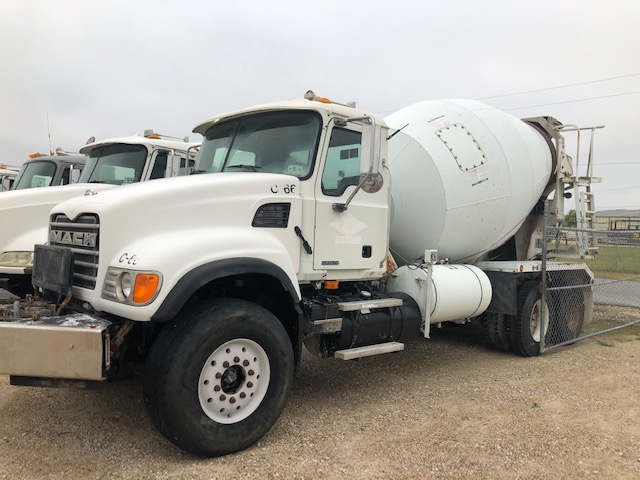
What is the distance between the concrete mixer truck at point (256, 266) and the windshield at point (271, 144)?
0.5 inches

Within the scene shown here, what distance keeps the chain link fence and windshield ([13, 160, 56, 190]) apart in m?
7.61

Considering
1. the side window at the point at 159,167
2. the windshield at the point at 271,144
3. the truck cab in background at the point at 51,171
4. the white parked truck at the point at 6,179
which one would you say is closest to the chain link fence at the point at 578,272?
the windshield at the point at 271,144

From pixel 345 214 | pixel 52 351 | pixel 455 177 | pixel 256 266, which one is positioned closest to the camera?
pixel 52 351

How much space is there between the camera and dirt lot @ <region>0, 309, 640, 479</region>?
148 inches

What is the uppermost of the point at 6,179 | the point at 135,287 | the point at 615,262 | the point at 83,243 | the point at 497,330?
the point at 6,179

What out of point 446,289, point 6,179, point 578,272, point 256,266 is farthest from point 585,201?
point 6,179

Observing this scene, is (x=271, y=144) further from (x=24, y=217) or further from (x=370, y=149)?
(x=24, y=217)

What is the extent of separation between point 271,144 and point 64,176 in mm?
4929

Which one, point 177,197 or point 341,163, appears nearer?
point 177,197

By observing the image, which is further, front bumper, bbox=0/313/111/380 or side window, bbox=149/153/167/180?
side window, bbox=149/153/167/180

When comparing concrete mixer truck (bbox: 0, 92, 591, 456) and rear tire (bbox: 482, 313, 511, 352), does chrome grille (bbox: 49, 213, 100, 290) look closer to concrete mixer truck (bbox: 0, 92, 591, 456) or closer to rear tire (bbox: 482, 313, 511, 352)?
concrete mixer truck (bbox: 0, 92, 591, 456)

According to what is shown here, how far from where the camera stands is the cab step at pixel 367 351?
4859 millimetres

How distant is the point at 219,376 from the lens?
386 cm

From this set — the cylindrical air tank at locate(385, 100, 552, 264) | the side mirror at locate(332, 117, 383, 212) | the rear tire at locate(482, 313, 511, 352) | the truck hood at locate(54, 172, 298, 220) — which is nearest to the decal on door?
the side mirror at locate(332, 117, 383, 212)
